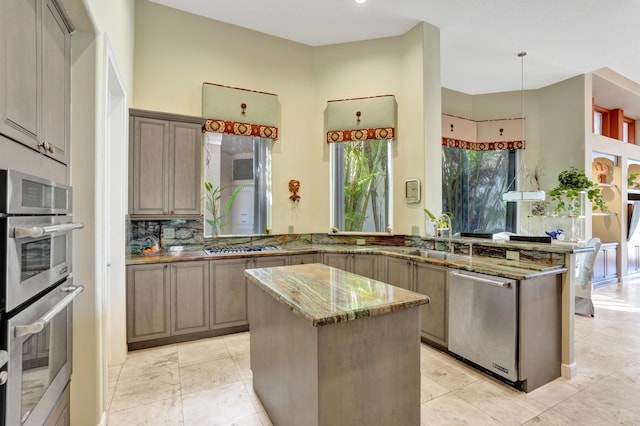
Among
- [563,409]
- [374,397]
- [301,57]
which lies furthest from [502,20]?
[374,397]

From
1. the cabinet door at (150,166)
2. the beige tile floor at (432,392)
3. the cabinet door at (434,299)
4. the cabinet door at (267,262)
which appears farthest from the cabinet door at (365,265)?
the cabinet door at (150,166)

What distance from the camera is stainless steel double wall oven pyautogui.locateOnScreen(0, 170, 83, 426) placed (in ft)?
3.37

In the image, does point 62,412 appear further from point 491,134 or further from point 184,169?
point 491,134

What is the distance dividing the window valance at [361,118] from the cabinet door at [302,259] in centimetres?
175

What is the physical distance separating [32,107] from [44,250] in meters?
0.60

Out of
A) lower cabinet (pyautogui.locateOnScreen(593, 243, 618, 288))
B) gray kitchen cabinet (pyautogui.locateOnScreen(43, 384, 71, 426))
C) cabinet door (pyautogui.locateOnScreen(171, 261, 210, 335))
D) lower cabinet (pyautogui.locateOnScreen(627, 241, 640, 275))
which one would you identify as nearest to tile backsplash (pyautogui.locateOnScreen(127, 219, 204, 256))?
cabinet door (pyautogui.locateOnScreen(171, 261, 210, 335))

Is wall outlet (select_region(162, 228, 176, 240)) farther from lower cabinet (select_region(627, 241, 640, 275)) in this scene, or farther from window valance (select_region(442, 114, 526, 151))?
lower cabinet (select_region(627, 241, 640, 275))

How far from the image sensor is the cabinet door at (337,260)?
403cm

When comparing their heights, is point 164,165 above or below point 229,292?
above

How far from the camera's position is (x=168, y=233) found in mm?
3850

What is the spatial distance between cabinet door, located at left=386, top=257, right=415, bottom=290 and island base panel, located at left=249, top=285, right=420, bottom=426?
1.76m

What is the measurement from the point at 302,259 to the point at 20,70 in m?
3.16

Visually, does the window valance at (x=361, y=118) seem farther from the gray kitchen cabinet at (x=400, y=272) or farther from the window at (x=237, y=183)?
the gray kitchen cabinet at (x=400, y=272)

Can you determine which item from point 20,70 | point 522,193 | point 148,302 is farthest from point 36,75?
point 522,193
